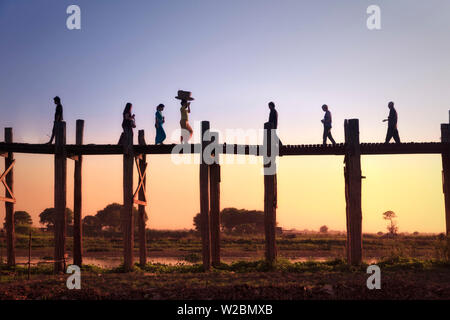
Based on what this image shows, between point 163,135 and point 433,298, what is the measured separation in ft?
31.8

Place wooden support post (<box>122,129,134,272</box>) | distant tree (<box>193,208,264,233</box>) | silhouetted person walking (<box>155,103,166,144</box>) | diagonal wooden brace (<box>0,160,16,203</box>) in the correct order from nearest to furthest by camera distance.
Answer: wooden support post (<box>122,129,134,272</box>), silhouetted person walking (<box>155,103,166,144</box>), diagonal wooden brace (<box>0,160,16,203</box>), distant tree (<box>193,208,264,233</box>)

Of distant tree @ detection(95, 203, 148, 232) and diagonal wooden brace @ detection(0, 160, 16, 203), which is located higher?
diagonal wooden brace @ detection(0, 160, 16, 203)

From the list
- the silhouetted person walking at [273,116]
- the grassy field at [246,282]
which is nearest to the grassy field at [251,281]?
the grassy field at [246,282]

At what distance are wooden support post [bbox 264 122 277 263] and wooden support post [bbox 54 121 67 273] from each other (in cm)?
658

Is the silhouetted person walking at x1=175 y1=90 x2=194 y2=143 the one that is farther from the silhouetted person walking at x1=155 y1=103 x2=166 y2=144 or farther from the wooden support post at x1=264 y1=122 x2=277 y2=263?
the wooden support post at x1=264 y1=122 x2=277 y2=263

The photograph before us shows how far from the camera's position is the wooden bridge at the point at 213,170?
55.5ft

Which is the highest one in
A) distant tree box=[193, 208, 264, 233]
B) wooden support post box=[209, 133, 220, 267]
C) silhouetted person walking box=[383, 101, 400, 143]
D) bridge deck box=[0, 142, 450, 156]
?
silhouetted person walking box=[383, 101, 400, 143]

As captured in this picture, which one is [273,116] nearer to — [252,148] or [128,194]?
[252,148]

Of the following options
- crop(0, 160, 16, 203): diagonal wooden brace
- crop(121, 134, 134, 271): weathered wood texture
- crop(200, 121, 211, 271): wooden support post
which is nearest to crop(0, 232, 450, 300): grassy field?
crop(200, 121, 211, 271): wooden support post

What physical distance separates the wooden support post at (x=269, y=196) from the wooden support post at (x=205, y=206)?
183 cm

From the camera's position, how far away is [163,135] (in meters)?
17.9

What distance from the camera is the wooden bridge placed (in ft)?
55.5
